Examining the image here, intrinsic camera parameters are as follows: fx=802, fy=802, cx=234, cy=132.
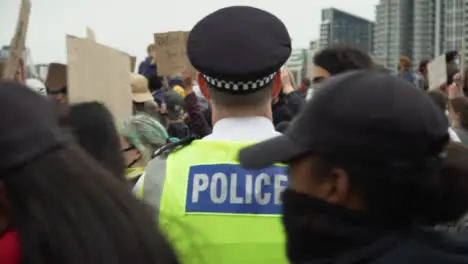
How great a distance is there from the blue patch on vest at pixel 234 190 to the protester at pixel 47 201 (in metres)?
0.74

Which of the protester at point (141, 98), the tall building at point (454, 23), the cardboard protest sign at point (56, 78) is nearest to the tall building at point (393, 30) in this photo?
the tall building at point (454, 23)

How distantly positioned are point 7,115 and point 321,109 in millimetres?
706

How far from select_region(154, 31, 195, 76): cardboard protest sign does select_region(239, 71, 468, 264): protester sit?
23.8 ft

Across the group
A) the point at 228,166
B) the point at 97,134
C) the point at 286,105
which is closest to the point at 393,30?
the point at 286,105

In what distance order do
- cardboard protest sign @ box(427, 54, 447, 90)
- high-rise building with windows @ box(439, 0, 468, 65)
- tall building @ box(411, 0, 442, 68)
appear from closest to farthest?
cardboard protest sign @ box(427, 54, 447, 90) < high-rise building with windows @ box(439, 0, 468, 65) < tall building @ box(411, 0, 442, 68)

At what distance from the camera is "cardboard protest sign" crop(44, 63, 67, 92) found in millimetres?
5242

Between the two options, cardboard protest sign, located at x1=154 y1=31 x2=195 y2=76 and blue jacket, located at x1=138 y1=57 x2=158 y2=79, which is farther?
blue jacket, located at x1=138 y1=57 x2=158 y2=79

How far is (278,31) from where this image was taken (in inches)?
110

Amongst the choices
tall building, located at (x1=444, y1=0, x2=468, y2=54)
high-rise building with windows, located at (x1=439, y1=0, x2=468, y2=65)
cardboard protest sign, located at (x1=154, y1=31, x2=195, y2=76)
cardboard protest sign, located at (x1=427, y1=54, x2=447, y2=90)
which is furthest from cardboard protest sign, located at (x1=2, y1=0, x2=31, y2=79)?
tall building, located at (x1=444, y1=0, x2=468, y2=54)

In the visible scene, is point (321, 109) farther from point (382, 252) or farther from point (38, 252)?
point (38, 252)

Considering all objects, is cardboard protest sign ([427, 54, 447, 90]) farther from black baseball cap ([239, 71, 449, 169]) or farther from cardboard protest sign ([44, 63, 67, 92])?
black baseball cap ([239, 71, 449, 169])

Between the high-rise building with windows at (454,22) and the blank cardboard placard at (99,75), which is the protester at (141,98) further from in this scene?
the high-rise building with windows at (454,22)

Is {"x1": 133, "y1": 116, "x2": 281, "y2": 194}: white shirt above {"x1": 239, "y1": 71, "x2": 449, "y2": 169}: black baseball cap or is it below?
below

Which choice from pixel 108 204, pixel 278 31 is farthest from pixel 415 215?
pixel 278 31
